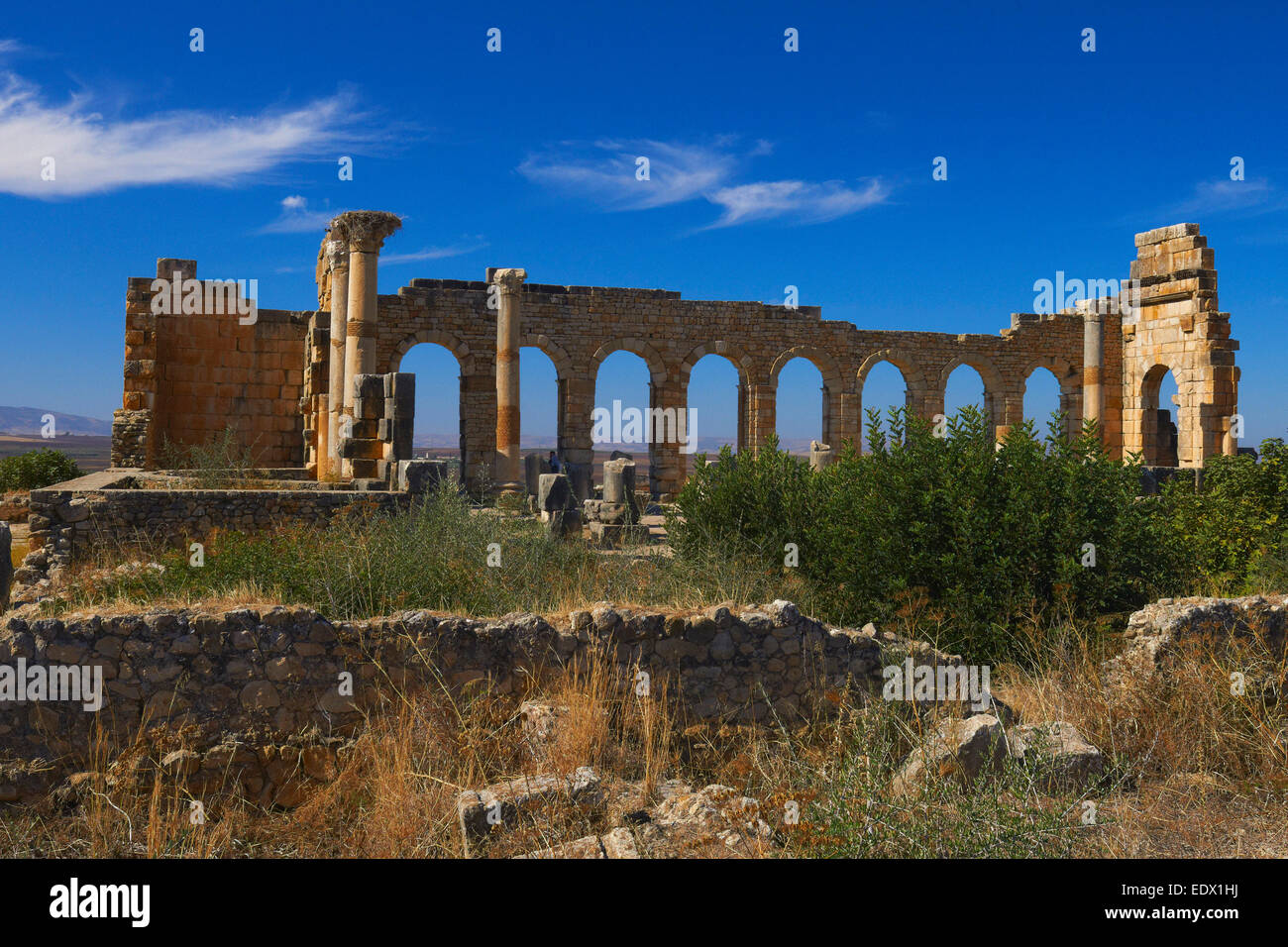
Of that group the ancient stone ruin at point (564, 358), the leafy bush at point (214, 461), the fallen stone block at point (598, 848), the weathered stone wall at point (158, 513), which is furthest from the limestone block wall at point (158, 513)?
the fallen stone block at point (598, 848)

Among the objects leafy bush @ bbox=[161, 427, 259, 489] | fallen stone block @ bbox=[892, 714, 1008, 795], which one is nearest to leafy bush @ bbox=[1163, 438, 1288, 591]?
fallen stone block @ bbox=[892, 714, 1008, 795]

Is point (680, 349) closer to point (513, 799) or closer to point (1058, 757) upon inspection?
point (1058, 757)

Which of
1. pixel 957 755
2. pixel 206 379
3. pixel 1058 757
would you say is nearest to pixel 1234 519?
pixel 1058 757

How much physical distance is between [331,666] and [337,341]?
39.8 ft

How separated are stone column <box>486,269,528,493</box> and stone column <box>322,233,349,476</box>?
140 inches

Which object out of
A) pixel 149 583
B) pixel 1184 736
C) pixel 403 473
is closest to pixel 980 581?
pixel 1184 736

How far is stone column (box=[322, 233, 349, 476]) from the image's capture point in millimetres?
15539

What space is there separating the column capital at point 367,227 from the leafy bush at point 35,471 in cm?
821

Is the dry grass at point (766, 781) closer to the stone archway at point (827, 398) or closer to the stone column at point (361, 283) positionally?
the stone column at point (361, 283)

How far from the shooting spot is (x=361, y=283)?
49.1ft

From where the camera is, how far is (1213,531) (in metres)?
9.33
